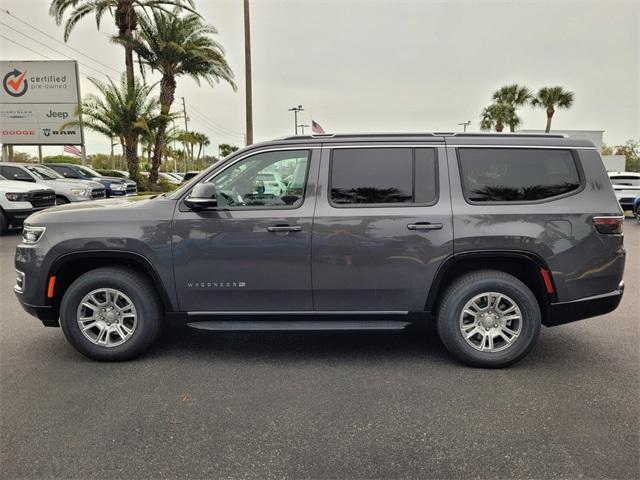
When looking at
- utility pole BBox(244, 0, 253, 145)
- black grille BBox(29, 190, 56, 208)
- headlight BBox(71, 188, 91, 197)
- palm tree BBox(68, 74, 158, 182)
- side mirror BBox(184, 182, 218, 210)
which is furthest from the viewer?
palm tree BBox(68, 74, 158, 182)

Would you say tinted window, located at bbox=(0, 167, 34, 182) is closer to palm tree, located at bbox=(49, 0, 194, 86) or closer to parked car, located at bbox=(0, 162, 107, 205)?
parked car, located at bbox=(0, 162, 107, 205)

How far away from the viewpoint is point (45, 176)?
46.3 ft

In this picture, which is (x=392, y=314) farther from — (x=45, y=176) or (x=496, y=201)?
(x=45, y=176)

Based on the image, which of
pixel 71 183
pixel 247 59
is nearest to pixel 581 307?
pixel 71 183

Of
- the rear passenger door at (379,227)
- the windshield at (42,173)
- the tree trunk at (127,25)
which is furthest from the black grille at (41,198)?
the tree trunk at (127,25)

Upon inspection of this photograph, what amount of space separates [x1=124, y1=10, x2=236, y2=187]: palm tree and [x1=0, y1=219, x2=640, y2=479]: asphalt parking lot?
1947cm

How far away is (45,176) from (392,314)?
44.8 feet

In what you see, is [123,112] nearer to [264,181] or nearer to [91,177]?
[91,177]

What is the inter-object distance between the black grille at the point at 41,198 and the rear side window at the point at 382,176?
A: 994cm

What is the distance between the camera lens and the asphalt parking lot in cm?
265

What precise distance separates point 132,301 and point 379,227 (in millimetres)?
2130

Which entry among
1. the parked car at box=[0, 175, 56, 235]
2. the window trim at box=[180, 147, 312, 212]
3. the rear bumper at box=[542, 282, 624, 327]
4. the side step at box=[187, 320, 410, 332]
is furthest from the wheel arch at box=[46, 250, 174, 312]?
the parked car at box=[0, 175, 56, 235]

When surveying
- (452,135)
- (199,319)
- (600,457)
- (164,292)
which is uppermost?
(452,135)

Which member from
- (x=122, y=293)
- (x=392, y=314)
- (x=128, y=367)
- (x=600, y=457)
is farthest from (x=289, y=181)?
(x=600, y=457)
